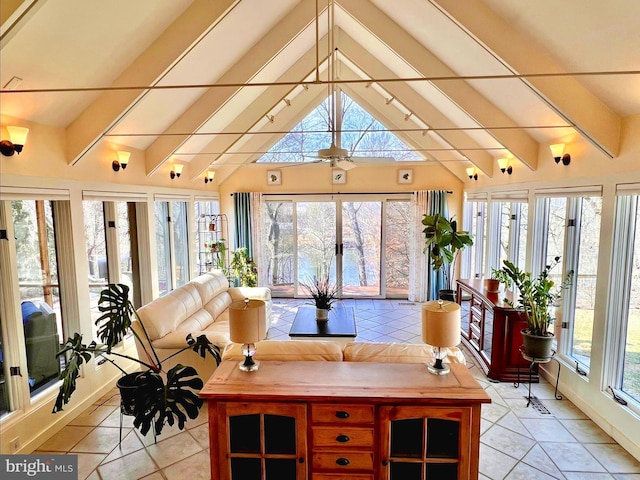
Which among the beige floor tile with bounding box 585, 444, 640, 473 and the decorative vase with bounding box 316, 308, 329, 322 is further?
the decorative vase with bounding box 316, 308, 329, 322

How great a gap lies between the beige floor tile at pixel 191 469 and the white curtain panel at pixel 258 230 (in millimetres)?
4845

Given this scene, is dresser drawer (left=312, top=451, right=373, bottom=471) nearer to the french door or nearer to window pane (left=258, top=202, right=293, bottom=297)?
the french door

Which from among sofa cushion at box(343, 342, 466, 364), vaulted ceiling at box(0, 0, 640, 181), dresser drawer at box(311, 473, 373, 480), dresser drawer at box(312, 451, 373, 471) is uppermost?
vaulted ceiling at box(0, 0, 640, 181)

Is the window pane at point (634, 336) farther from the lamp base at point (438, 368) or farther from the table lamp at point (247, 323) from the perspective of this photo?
the table lamp at point (247, 323)

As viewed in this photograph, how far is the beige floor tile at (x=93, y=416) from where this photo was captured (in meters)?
3.49

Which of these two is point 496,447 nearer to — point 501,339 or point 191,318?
point 501,339

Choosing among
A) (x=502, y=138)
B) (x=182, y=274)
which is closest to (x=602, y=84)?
(x=502, y=138)

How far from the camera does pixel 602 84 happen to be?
3.01 meters

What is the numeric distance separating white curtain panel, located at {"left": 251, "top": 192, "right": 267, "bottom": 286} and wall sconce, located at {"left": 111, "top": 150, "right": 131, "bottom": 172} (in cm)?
327

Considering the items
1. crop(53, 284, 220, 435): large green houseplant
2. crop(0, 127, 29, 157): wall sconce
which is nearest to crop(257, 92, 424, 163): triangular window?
crop(0, 127, 29, 157): wall sconce

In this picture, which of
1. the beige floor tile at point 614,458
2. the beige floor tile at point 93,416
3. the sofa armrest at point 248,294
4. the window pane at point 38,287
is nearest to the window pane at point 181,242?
the sofa armrest at point 248,294

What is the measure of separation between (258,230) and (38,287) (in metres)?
4.41

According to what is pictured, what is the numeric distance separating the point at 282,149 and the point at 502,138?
4.26m

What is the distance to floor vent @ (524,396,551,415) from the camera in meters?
3.62
